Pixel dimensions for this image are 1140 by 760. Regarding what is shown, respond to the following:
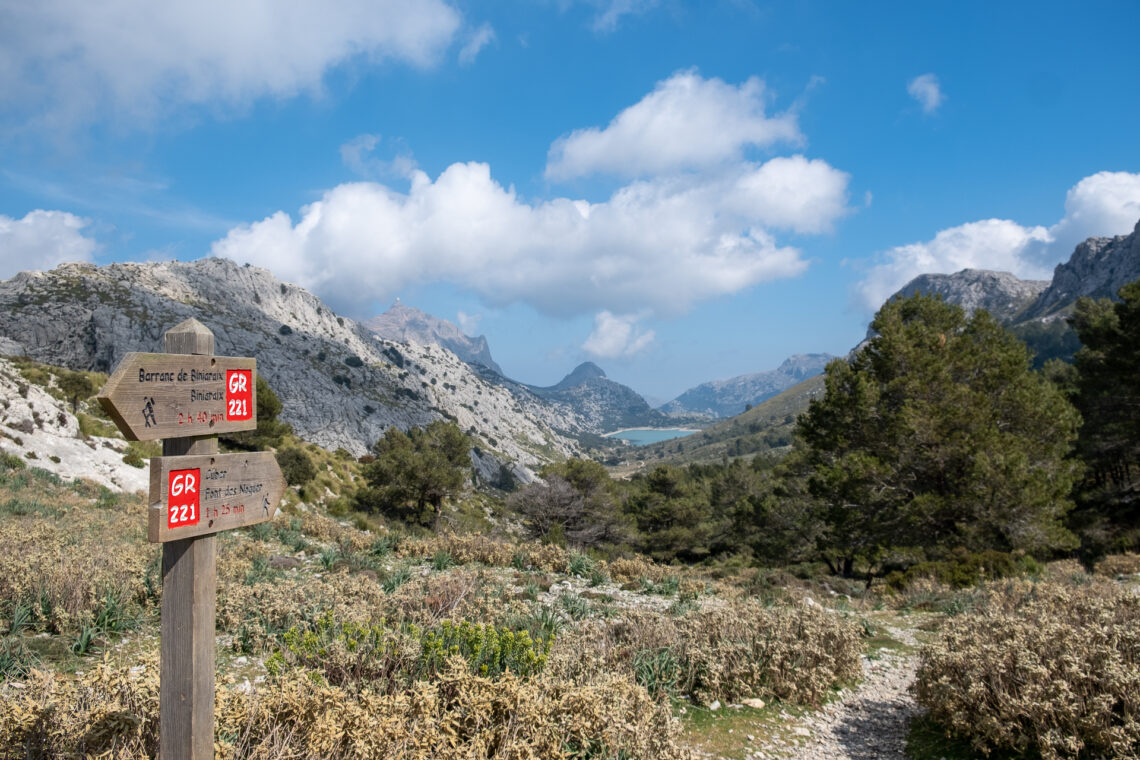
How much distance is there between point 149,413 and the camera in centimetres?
251

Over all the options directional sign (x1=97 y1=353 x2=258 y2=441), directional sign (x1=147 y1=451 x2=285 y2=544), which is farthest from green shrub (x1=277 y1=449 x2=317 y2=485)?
directional sign (x1=97 y1=353 x2=258 y2=441)

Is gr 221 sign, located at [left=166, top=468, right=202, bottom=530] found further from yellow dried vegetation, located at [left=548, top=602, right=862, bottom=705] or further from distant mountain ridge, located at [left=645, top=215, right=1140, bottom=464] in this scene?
distant mountain ridge, located at [left=645, top=215, right=1140, bottom=464]

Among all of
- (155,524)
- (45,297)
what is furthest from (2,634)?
(45,297)

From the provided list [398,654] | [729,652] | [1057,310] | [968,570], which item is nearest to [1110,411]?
[968,570]

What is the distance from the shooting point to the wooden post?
2.60 metres

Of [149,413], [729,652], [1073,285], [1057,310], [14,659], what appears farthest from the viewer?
[1073,285]

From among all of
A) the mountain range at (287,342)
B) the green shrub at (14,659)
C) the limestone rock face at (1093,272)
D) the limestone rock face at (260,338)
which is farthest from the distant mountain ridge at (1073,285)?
the green shrub at (14,659)

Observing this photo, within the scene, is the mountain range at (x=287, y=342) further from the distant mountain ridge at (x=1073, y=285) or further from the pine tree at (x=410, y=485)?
the pine tree at (x=410, y=485)

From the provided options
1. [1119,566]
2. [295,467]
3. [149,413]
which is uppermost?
[149,413]

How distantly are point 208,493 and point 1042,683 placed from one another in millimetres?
5821

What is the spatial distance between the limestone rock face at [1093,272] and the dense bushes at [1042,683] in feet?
634

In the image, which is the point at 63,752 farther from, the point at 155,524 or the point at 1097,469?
the point at 1097,469

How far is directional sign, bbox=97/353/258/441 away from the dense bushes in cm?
561

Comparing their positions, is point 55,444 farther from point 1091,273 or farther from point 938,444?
point 1091,273
